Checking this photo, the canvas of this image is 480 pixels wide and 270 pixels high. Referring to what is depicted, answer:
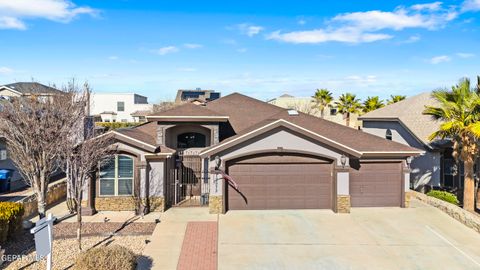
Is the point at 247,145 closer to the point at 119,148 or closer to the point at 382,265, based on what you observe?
the point at 119,148

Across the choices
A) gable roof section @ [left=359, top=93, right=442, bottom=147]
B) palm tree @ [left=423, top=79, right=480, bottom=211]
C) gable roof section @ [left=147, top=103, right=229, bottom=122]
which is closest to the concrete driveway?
palm tree @ [left=423, top=79, right=480, bottom=211]

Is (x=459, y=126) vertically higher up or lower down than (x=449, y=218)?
higher up

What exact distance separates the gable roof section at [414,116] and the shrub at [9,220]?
1861 centimetres

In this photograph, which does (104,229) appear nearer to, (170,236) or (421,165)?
(170,236)

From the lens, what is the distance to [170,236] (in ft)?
41.7

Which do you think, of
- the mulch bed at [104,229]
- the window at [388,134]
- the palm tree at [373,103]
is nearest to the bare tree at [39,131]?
the mulch bed at [104,229]

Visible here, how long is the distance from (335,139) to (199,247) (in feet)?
29.8

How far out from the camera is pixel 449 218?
1516cm

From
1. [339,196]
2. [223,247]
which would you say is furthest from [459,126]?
[223,247]

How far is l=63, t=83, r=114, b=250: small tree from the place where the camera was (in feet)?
39.0

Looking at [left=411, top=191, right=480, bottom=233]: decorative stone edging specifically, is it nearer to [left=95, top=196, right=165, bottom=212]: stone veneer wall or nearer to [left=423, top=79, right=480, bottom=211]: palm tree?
[left=423, top=79, right=480, bottom=211]: palm tree

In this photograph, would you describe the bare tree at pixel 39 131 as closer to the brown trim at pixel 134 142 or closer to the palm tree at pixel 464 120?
the brown trim at pixel 134 142

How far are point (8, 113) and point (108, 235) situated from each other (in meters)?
5.61

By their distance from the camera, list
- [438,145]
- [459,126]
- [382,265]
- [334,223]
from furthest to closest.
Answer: [438,145] < [459,126] < [334,223] < [382,265]
